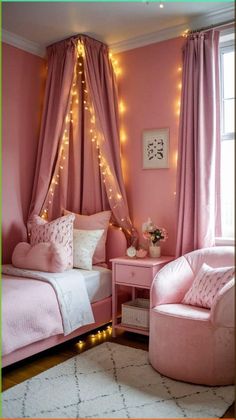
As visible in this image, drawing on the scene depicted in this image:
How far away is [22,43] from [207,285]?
268 centimetres

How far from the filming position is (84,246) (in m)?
3.40

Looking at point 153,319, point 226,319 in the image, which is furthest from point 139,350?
point 226,319

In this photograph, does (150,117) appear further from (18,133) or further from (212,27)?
(18,133)

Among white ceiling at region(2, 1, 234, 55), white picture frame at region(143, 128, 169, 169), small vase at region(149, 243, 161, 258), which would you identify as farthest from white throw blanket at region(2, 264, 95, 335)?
white ceiling at region(2, 1, 234, 55)

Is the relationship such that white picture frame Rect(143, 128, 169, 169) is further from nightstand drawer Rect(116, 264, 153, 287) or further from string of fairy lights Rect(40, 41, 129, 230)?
nightstand drawer Rect(116, 264, 153, 287)

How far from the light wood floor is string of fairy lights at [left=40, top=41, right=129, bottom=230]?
3.44ft

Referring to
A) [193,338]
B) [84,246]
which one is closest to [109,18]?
[84,246]

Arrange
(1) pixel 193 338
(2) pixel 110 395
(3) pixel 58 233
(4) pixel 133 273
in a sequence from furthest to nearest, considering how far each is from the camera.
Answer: (3) pixel 58 233
(4) pixel 133 273
(1) pixel 193 338
(2) pixel 110 395

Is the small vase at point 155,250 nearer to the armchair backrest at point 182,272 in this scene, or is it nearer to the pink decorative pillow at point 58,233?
the armchair backrest at point 182,272

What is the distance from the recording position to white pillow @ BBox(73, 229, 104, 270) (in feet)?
11.0

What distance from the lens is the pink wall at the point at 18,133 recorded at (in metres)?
3.51

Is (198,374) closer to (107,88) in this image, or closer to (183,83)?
(183,83)

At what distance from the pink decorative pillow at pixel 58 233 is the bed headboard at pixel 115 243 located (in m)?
0.45

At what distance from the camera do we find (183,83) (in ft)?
10.7
